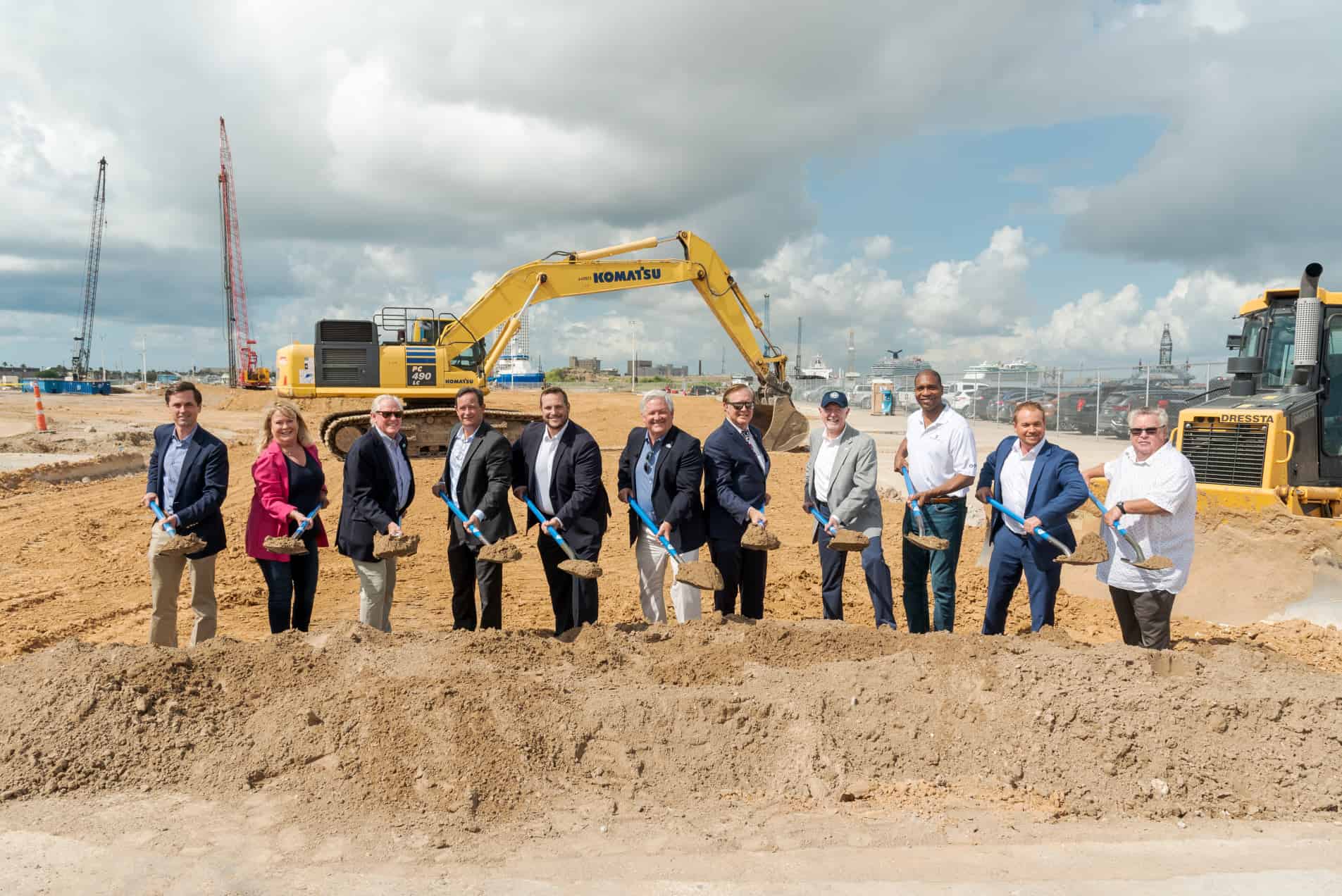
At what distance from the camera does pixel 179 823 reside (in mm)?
3150

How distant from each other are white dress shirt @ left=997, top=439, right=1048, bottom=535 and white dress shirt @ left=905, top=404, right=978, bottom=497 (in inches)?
9.9

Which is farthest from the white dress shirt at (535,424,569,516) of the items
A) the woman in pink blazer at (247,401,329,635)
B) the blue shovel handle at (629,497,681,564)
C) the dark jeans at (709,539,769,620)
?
the woman in pink blazer at (247,401,329,635)

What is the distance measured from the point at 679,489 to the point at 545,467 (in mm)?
818

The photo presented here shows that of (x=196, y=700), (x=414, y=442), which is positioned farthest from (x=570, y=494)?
(x=414, y=442)

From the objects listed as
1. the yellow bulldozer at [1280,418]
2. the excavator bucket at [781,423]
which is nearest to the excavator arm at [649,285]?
the excavator bucket at [781,423]

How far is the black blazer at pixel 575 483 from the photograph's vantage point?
489cm

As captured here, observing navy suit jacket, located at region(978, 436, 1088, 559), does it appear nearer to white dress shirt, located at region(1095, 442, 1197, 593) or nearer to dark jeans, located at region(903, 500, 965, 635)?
white dress shirt, located at region(1095, 442, 1197, 593)

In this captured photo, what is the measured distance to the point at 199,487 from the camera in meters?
4.73

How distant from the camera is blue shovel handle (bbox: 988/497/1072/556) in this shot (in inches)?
180

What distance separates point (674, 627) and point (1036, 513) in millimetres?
2139

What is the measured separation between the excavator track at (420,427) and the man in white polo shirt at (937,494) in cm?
938

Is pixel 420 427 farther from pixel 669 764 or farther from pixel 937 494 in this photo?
pixel 669 764

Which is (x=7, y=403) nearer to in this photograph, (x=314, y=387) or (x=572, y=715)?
(x=314, y=387)

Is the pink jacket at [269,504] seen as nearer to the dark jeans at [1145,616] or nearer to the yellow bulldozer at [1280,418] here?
the dark jeans at [1145,616]
